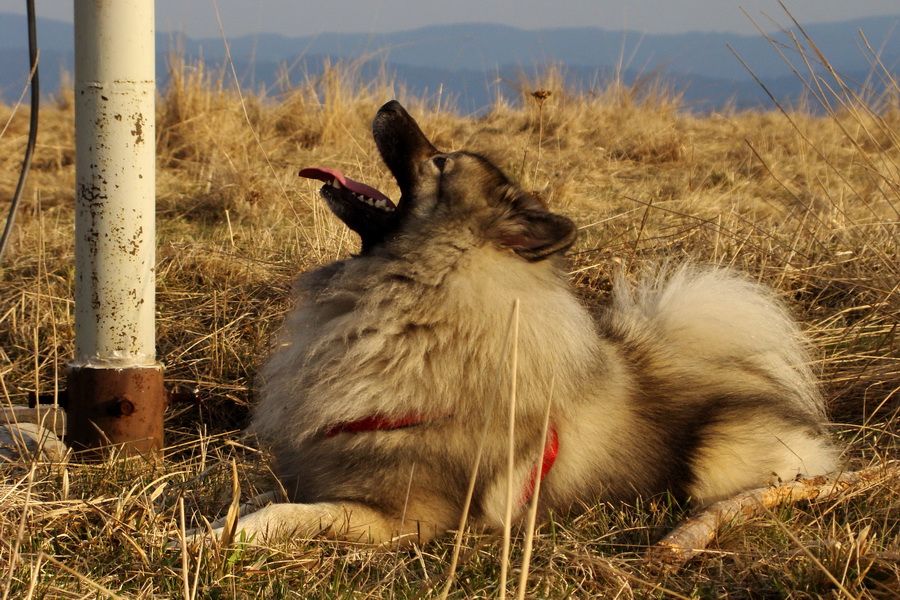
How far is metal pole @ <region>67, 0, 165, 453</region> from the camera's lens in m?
2.36

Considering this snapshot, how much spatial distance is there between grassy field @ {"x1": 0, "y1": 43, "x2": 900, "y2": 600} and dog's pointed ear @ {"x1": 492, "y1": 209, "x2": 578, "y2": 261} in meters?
0.77

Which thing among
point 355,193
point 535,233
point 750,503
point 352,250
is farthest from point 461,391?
point 352,250

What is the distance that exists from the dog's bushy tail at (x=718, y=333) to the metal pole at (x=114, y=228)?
162 cm

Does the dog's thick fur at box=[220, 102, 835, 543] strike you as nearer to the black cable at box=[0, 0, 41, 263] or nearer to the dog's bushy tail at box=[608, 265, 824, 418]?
the dog's bushy tail at box=[608, 265, 824, 418]

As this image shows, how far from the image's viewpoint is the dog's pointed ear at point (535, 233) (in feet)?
7.11

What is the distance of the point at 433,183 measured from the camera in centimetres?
243

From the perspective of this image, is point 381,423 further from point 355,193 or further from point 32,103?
point 32,103

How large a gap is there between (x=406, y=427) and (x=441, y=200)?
671mm

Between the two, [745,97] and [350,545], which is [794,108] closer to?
[745,97]

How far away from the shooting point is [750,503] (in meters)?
2.29

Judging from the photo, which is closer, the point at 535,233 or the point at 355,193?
the point at 535,233

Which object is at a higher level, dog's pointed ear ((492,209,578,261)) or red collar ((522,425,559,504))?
dog's pointed ear ((492,209,578,261))

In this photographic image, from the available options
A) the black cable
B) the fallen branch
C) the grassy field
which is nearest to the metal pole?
the grassy field

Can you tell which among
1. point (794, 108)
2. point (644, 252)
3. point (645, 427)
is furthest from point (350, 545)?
point (794, 108)
